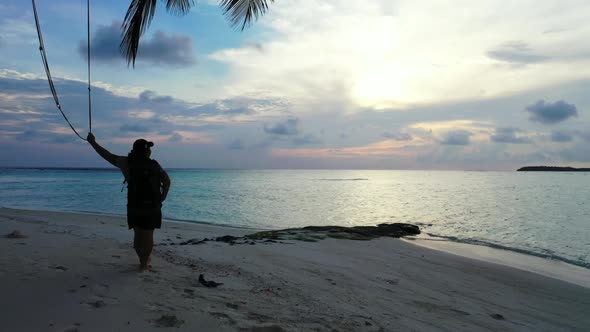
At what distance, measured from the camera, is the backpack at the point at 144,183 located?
568 cm

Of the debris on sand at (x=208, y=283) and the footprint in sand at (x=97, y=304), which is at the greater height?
the footprint in sand at (x=97, y=304)

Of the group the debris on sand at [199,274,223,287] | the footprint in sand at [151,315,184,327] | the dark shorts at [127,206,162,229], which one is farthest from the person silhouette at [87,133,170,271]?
the footprint in sand at [151,315,184,327]

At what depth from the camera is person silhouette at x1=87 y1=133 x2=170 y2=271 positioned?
568 cm

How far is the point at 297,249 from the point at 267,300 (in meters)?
5.35

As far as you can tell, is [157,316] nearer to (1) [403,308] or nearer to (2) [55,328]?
(2) [55,328]

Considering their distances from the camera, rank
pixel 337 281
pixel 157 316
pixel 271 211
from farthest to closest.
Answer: pixel 271 211 → pixel 337 281 → pixel 157 316

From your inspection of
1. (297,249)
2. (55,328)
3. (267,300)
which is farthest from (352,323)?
(297,249)

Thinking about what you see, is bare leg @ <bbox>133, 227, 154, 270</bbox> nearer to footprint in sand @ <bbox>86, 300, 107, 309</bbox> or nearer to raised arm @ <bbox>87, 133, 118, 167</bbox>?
raised arm @ <bbox>87, 133, 118, 167</bbox>

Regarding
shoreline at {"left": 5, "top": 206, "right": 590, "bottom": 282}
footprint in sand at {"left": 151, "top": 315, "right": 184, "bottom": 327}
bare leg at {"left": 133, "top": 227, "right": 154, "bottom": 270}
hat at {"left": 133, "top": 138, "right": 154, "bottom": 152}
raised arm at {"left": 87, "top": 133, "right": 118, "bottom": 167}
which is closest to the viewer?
footprint in sand at {"left": 151, "top": 315, "right": 184, "bottom": 327}

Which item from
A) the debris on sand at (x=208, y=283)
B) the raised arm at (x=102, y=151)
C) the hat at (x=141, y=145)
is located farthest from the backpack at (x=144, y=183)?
the debris on sand at (x=208, y=283)

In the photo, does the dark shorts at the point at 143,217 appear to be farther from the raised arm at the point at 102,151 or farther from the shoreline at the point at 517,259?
the shoreline at the point at 517,259

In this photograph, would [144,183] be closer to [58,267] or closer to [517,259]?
[58,267]

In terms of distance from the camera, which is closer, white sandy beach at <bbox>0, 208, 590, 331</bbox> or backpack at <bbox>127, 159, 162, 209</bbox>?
white sandy beach at <bbox>0, 208, 590, 331</bbox>

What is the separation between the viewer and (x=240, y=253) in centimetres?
900
